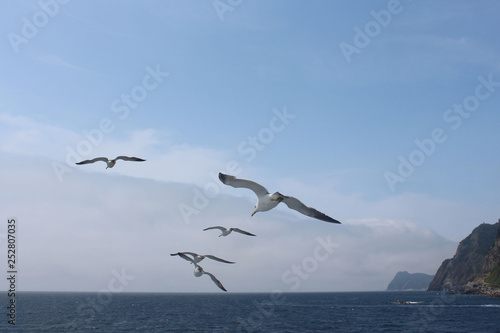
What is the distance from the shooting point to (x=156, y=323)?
79188 mm

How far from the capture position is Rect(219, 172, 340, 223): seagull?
1384cm

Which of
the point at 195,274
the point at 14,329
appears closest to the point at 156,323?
the point at 14,329

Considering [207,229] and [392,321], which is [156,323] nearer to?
[392,321]

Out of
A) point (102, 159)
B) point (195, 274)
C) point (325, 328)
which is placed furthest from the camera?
point (325, 328)

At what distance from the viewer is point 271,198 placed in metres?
14.7

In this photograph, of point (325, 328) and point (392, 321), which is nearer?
point (325, 328)

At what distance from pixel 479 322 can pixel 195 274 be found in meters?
74.7

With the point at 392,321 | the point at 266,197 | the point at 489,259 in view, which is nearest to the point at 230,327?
the point at 392,321

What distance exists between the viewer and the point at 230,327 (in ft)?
236

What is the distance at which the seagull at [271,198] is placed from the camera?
13.8m

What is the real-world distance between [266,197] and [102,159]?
9.71 m

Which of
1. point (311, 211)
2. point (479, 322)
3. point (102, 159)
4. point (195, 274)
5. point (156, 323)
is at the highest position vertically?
point (102, 159)

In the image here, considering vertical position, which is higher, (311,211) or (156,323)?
(311,211)

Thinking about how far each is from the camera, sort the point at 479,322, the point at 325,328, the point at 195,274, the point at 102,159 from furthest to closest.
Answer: the point at 479,322
the point at 325,328
the point at 195,274
the point at 102,159
